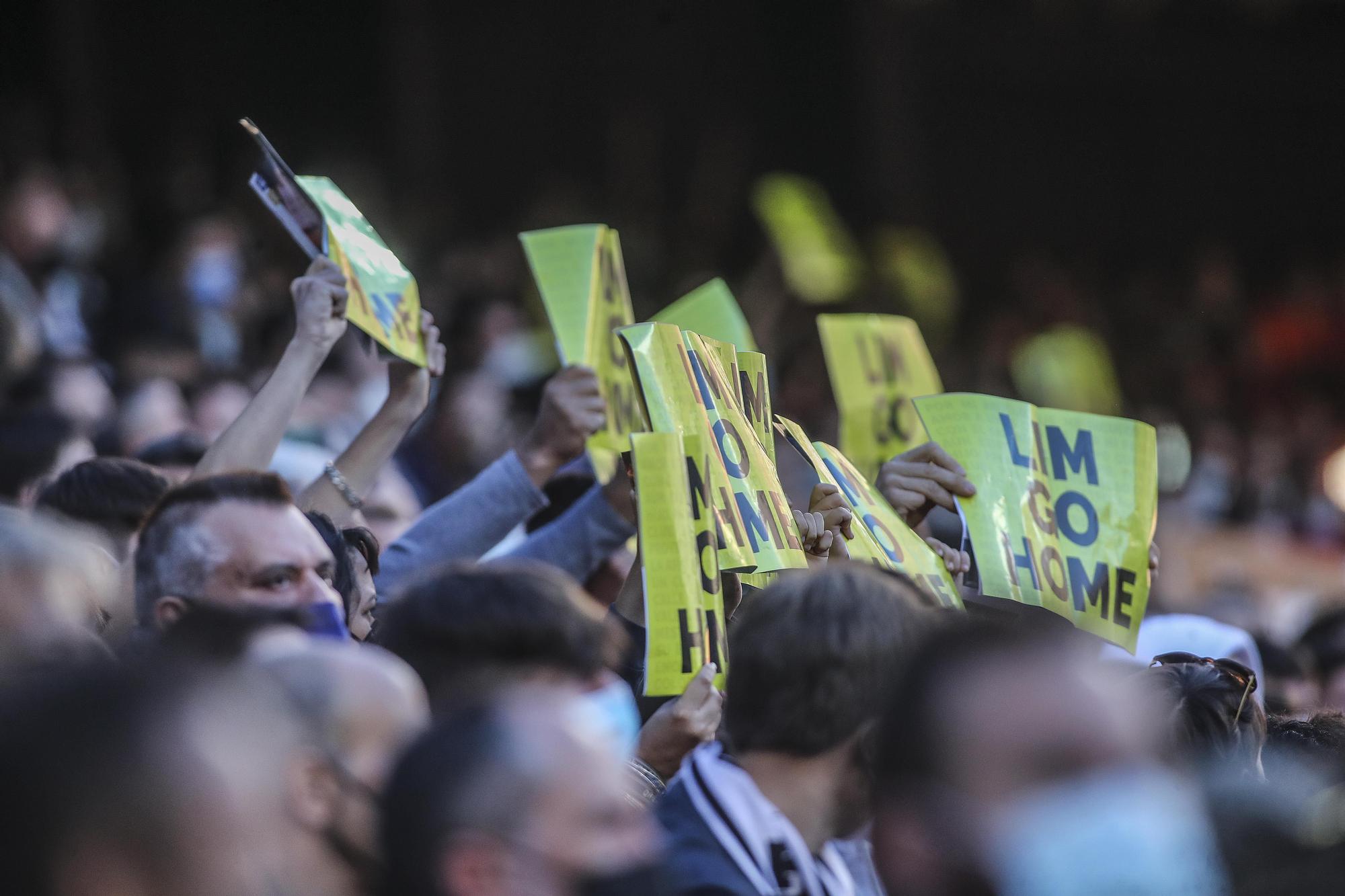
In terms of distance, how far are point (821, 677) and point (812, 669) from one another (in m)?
0.02

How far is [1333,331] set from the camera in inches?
546

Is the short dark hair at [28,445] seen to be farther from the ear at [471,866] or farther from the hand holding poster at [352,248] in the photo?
the ear at [471,866]

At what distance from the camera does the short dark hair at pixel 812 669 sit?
219 cm

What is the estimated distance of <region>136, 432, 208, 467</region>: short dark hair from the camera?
13.8ft

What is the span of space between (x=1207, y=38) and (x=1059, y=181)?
5.60 ft

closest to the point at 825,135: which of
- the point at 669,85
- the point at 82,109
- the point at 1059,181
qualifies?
the point at 669,85

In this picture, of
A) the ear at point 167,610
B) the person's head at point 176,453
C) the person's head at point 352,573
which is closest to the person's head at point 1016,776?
the ear at point 167,610

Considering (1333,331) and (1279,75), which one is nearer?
(1333,331)

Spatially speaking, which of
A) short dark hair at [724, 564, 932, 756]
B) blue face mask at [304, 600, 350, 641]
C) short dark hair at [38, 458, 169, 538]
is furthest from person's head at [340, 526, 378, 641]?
short dark hair at [724, 564, 932, 756]

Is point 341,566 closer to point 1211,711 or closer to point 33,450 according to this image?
point 1211,711

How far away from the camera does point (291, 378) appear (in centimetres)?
343

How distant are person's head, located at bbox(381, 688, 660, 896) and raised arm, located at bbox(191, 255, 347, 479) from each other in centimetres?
186

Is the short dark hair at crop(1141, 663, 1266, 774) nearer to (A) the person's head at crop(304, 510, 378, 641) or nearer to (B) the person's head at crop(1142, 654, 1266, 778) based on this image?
(B) the person's head at crop(1142, 654, 1266, 778)

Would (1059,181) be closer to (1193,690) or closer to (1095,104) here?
(1095,104)
